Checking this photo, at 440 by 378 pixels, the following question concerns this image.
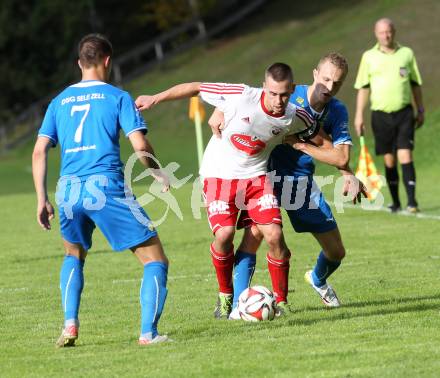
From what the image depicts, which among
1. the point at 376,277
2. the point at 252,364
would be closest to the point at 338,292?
the point at 376,277

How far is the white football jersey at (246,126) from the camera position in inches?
333

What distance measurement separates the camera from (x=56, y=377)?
22.4 ft

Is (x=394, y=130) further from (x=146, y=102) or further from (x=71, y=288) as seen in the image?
(x=71, y=288)

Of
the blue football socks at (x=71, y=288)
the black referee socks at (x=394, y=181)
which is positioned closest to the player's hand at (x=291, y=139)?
the blue football socks at (x=71, y=288)

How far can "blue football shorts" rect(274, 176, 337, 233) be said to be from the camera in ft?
30.0

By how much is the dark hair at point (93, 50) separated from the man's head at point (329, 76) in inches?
70.9

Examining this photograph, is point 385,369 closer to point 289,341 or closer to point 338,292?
point 289,341

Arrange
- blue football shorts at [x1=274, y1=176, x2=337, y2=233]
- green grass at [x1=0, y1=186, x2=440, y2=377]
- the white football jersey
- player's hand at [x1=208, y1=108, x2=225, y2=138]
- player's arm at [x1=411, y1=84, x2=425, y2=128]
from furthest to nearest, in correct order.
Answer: player's arm at [x1=411, y1=84, x2=425, y2=128], blue football shorts at [x1=274, y1=176, x2=337, y2=233], player's hand at [x1=208, y1=108, x2=225, y2=138], the white football jersey, green grass at [x1=0, y1=186, x2=440, y2=377]

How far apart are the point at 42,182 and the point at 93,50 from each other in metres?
0.88

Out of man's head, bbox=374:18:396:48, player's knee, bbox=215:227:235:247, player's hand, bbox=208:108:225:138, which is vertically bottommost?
player's knee, bbox=215:227:235:247

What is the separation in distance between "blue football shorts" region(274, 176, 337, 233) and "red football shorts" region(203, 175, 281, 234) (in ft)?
1.54

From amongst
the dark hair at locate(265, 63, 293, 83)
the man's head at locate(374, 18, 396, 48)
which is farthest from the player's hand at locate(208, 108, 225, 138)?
the man's head at locate(374, 18, 396, 48)

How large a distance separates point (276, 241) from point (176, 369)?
79.2 inches

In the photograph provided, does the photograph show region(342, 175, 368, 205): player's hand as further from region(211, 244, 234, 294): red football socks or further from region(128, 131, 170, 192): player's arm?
region(128, 131, 170, 192): player's arm
